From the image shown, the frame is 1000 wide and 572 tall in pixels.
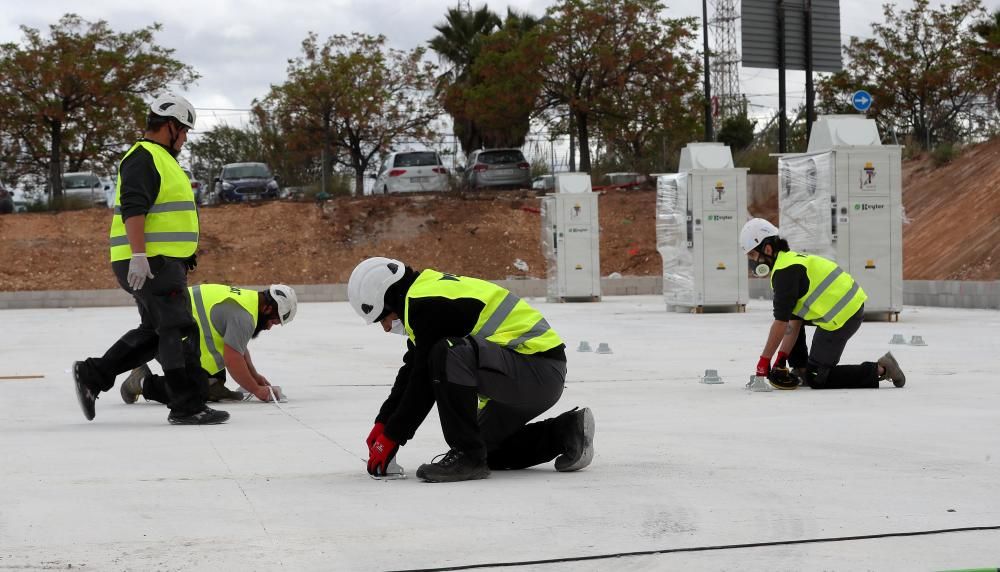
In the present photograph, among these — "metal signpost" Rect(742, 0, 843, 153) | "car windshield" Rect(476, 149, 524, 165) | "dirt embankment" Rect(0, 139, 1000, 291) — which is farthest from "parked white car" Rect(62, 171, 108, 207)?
"metal signpost" Rect(742, 0, 843, 153)

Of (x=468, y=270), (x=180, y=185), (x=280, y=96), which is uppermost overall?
(x=280, y=96)

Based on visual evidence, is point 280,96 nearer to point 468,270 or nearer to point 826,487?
point 468,270

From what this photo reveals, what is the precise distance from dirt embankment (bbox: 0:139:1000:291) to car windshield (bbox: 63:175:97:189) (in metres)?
3.07

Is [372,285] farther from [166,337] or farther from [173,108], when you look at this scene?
[173,108]

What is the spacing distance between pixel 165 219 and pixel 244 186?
1173 inches

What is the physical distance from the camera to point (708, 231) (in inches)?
806

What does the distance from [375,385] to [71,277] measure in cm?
2285

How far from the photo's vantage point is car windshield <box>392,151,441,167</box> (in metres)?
36.8

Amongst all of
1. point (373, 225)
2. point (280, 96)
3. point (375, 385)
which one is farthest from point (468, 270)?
point (375, 385)

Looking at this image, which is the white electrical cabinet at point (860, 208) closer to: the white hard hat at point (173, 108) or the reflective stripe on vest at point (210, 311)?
the reflective stripe on vest at point (210, 311)

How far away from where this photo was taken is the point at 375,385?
986 centimetres

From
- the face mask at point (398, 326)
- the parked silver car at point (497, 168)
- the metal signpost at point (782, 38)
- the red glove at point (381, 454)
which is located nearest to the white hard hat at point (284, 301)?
the face mask at point (398, 326)

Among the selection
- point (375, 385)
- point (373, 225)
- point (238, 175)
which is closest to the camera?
point (375, 385)

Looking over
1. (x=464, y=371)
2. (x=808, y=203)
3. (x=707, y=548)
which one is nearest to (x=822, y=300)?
(x=464, y=371)
